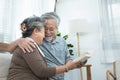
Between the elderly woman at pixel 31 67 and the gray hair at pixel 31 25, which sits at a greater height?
the gray hair at pixel 31 25

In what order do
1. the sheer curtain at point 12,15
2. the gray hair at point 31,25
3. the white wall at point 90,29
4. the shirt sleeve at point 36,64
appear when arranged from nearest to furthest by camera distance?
the shirt sleeve at point 36,64 < the gray hair at point 31,25 < the sheer curtain at point 12,15 < the white wall at point 90,29

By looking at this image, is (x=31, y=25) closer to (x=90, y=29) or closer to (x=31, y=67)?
(x=31, y=67)

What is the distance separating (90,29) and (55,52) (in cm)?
137

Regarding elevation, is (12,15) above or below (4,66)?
above

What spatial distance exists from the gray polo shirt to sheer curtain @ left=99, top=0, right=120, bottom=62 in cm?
112

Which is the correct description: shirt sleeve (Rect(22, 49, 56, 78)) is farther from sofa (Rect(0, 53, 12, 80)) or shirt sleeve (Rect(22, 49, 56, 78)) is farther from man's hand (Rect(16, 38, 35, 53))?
sofa (Rect(0, 53, 12, 80))

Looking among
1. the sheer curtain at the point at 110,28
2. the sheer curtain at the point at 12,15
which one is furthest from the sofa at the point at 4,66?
the sheer curtain at the point at 110,28

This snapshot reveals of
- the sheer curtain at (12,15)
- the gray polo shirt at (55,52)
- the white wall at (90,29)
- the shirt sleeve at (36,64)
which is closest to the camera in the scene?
the shirt sleeve at (36,64)

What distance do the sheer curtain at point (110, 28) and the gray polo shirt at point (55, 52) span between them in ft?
3.67

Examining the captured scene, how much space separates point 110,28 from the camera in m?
2.80

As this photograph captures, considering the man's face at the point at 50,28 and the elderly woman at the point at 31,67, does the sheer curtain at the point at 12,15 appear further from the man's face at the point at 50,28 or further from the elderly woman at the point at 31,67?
the elderly woman at the point at 31,67

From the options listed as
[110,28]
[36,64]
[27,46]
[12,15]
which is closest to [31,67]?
[36,64]

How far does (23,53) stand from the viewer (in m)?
1.26

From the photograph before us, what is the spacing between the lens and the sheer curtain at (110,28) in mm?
2768
